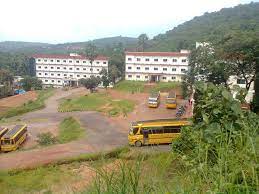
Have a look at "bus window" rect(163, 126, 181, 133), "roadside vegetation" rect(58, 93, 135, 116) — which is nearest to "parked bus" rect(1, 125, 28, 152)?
"roadside vegetation" rect(58, 93, 135, 116)

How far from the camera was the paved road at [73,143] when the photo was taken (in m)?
17.3

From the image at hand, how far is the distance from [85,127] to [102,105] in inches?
388

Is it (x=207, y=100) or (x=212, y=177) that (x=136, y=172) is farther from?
(x=207, y=100)

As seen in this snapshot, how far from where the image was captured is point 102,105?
3566 centimetres

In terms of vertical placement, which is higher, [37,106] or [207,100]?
[207,100]

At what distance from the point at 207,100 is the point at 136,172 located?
384cm

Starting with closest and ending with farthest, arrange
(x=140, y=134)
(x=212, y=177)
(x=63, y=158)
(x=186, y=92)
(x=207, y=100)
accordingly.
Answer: (x=212, y=177)
(x=207, y=100)
(x=63, y=158)
(x=140, y=134)
(x=186, y=92)

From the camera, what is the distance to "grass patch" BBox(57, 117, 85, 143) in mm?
23728

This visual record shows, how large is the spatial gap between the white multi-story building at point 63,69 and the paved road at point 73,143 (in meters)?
35.0

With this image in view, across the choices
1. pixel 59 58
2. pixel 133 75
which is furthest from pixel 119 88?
pixel 59 58

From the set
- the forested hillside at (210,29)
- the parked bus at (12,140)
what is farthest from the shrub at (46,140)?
the forested hillside at (210,29)

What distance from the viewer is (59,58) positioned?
69.7 metres

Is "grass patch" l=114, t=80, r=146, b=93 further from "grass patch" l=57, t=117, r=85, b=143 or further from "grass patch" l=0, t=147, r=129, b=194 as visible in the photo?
"grass patch" l=0, t=147, r=129, b=194

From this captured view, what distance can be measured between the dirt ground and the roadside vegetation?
0.89m
